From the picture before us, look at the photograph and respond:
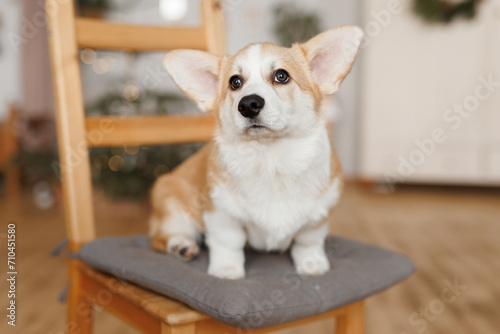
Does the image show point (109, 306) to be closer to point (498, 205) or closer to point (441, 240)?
point (441, 240)

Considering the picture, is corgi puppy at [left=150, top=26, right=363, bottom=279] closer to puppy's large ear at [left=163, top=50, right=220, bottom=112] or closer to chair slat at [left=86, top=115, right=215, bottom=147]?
puppy's large ear at [left=163, top=50, right=220, bottom=112]

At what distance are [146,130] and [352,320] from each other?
0.69 metres

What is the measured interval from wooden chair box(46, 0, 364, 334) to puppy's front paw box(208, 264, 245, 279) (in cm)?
11

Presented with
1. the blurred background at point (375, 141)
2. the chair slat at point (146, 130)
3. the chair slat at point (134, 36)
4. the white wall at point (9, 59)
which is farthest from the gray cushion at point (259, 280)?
the white wall at point (9, 59)

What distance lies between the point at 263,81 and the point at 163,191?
423mm

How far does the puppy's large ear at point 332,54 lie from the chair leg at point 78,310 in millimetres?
703

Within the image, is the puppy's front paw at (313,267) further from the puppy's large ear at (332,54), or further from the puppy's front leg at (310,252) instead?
the puppy's large ear at (332,54)

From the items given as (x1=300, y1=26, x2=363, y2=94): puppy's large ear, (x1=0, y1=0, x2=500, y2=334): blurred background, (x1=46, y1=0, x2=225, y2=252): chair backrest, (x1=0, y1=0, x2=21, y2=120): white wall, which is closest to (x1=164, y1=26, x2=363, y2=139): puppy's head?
(x1=300, y1=26, x2=363, y2=94): puppy's large ear

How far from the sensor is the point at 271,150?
2.99 ft

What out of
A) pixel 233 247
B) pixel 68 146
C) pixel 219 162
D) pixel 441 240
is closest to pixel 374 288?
pixel 233 247

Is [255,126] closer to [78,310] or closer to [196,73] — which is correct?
[196,73]

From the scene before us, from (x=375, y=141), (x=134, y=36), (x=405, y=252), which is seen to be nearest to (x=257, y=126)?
(x=134, y=36)

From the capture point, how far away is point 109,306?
100 cm

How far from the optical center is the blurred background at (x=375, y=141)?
208 centimetres
